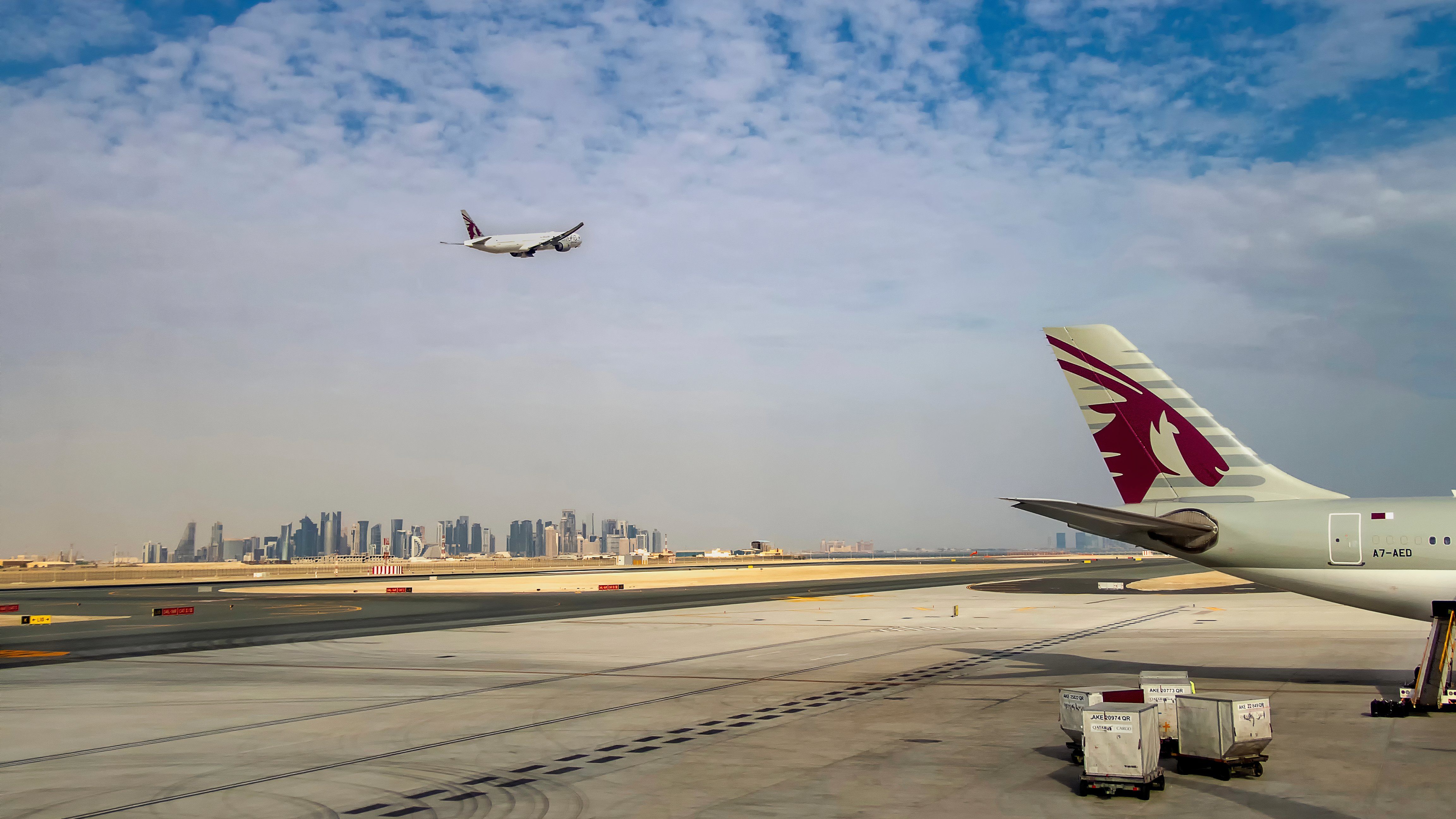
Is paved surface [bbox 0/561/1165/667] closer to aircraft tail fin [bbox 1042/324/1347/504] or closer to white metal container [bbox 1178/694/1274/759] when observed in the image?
aircraft tail fin [bbox 1042/324/1347/504]

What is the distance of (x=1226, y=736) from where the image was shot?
46.5ft

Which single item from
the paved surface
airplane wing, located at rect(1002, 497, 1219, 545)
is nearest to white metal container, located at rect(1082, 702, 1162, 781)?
airplane wing, located at rect(1002, 497, 1219, 545)

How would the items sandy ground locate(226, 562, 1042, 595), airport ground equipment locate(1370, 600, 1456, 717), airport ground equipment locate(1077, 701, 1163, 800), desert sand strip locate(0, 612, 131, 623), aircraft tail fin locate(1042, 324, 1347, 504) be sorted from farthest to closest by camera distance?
sandy ground locate(226, 562, 1042, 595) < desert sand strip locate(0, 612, 131, 623) < aircraft tail fin locate(1042, 324, 1347, 504) < airport ground equipment locate(1370, 600, 1456, 717) < airport ground equipment locate(1077, 701, 1163, 800)

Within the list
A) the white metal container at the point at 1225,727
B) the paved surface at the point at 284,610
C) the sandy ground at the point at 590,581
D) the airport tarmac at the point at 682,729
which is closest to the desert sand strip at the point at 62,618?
the paved surface at the point at 284,610

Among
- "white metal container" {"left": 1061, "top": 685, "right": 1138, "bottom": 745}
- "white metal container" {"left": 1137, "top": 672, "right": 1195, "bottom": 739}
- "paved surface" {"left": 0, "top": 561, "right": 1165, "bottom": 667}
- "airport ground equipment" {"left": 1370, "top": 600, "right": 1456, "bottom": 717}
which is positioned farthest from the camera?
"paved surface" {"left": 0, "top": 561, "right": 1165, "bottom": 667}

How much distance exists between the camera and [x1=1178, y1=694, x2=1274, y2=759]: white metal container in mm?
14164

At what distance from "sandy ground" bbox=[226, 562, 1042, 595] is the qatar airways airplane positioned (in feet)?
206

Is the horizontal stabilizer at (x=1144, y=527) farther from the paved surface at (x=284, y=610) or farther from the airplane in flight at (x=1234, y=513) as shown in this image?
the paved surface at (x=284, y=610)

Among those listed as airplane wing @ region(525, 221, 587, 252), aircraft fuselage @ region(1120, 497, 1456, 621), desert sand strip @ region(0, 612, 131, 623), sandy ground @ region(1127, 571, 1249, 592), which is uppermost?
airplane wing @ region(525, 221, 587, 252)

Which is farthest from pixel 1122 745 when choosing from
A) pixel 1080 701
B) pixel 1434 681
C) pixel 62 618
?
pixel 62 618

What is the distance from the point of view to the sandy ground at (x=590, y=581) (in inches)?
3495

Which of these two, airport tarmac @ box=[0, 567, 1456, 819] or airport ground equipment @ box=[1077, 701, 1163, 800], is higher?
airport ground equipment @ box=[1077, 701, 1163, 800]

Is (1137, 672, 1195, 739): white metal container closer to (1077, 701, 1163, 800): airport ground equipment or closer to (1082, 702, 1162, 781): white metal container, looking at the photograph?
(1082, 702, 1162, 781): white metal container

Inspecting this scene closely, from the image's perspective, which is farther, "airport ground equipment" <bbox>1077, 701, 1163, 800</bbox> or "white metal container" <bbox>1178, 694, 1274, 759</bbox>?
"white metal container" <bbox>1178, 694, 1274, 759</bbox>
